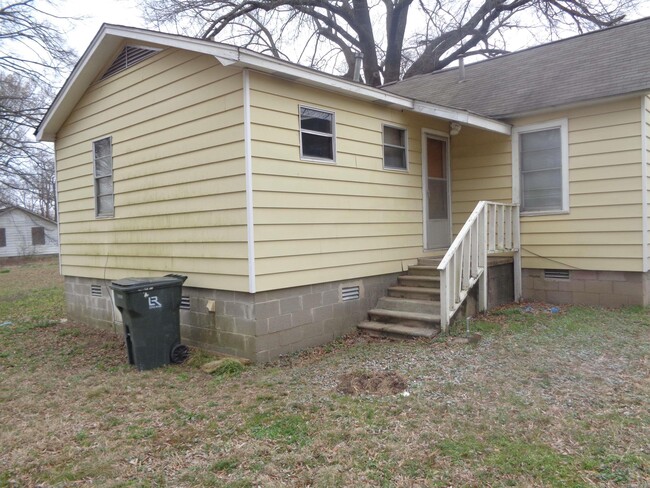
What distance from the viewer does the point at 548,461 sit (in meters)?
3.11

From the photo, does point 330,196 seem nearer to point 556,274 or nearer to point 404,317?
point 404,317

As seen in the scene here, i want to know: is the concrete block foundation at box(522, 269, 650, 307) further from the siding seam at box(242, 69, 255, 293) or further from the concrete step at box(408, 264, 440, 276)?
the siding seam at box(242, 69, 255, 293)

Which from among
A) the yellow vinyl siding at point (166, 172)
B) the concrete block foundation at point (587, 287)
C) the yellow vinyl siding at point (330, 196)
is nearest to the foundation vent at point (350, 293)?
the yellow vinyl siding at point (330, 196)

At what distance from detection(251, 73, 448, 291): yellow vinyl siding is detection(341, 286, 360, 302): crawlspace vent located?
0.57 ft

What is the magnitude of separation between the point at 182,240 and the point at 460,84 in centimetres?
704

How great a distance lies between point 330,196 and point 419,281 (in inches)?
76.4

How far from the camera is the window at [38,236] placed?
32625 millimetres

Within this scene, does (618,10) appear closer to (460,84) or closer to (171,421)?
(460,84)

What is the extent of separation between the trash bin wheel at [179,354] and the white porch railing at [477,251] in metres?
3.21

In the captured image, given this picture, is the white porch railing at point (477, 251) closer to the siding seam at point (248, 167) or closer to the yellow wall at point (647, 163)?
the yellow wall at point (647, 163)

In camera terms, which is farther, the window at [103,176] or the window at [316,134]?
the window at [103,176]

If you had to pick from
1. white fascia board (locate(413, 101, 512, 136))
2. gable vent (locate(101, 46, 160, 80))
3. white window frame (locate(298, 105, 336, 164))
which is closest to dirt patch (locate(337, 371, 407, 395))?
white window frame (locate(298, 105, 336, 164))

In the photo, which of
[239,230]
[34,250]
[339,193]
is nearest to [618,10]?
[339,193]

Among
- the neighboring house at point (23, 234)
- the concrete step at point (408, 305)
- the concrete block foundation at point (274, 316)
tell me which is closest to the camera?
the concrete block foundation at point (274, 316)
